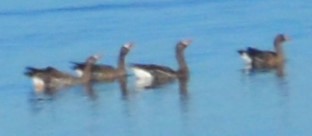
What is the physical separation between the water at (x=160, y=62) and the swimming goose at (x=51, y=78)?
185mm

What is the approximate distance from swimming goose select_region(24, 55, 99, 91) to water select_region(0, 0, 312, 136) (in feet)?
0.61

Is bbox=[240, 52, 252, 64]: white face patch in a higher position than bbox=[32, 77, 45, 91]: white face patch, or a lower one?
lower

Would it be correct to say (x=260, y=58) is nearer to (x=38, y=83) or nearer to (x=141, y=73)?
(x=141, y=73)

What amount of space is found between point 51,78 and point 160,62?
311 cm

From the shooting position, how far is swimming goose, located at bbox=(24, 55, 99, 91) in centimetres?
2505

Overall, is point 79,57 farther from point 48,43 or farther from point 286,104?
point 286,104

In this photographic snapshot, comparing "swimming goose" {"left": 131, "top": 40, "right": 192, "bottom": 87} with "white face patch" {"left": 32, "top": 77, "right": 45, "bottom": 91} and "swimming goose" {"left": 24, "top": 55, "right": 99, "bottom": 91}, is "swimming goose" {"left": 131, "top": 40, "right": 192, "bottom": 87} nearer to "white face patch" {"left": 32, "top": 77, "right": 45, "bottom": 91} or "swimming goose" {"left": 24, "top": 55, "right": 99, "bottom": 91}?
"swimming goose" {"left": 24, "top": 55, "right": 99, "bottom": 91}

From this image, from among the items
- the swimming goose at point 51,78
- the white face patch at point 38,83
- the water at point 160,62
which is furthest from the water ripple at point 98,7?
the white face patch at point 38,83

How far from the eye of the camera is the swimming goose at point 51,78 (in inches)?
986

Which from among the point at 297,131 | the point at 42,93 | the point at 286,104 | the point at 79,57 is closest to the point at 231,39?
the point at 79,57

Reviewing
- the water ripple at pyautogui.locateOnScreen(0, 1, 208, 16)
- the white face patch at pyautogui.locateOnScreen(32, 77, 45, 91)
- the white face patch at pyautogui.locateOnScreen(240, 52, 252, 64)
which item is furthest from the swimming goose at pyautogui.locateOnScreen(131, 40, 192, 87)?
the water ripple at pyautogui.locateOnScreen(0, 1, 208, 16)

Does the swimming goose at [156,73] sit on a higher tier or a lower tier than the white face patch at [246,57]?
higher

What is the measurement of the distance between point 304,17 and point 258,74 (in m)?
8.27

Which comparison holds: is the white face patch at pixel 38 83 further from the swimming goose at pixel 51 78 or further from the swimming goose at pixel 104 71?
the swimming goose at pixel 104 71
